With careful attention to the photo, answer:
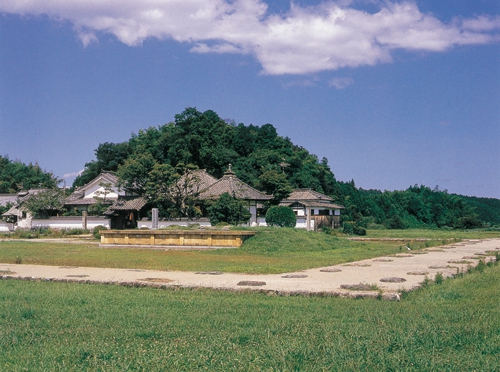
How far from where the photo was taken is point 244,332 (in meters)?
5.36

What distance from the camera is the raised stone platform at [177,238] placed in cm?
2194

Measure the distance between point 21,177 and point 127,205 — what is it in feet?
105

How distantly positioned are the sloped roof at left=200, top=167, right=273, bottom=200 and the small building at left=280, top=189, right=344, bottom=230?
19.4ft

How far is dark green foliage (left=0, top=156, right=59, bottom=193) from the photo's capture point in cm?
6581

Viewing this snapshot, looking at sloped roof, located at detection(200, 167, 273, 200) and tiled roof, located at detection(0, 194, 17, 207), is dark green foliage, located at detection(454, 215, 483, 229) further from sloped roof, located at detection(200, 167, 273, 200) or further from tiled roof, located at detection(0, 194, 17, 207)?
tiled roof, located at detection(0, 194, 17, 207)

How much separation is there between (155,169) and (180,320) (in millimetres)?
32589

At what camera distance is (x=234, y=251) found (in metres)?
20.5

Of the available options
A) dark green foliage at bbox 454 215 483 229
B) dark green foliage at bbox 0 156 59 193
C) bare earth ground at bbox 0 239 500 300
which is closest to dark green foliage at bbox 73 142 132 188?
dark green foliage at bbox 0 156 59 193

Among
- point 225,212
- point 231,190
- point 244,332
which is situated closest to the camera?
point 244,332

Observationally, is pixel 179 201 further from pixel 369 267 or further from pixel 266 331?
pixel 266 331

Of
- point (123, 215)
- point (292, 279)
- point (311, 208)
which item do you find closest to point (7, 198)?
point (123, 215)

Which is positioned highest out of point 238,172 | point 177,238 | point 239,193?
point 238,172

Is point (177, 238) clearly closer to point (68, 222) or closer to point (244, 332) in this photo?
point (244, 332)

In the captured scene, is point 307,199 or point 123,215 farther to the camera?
point 307,199
